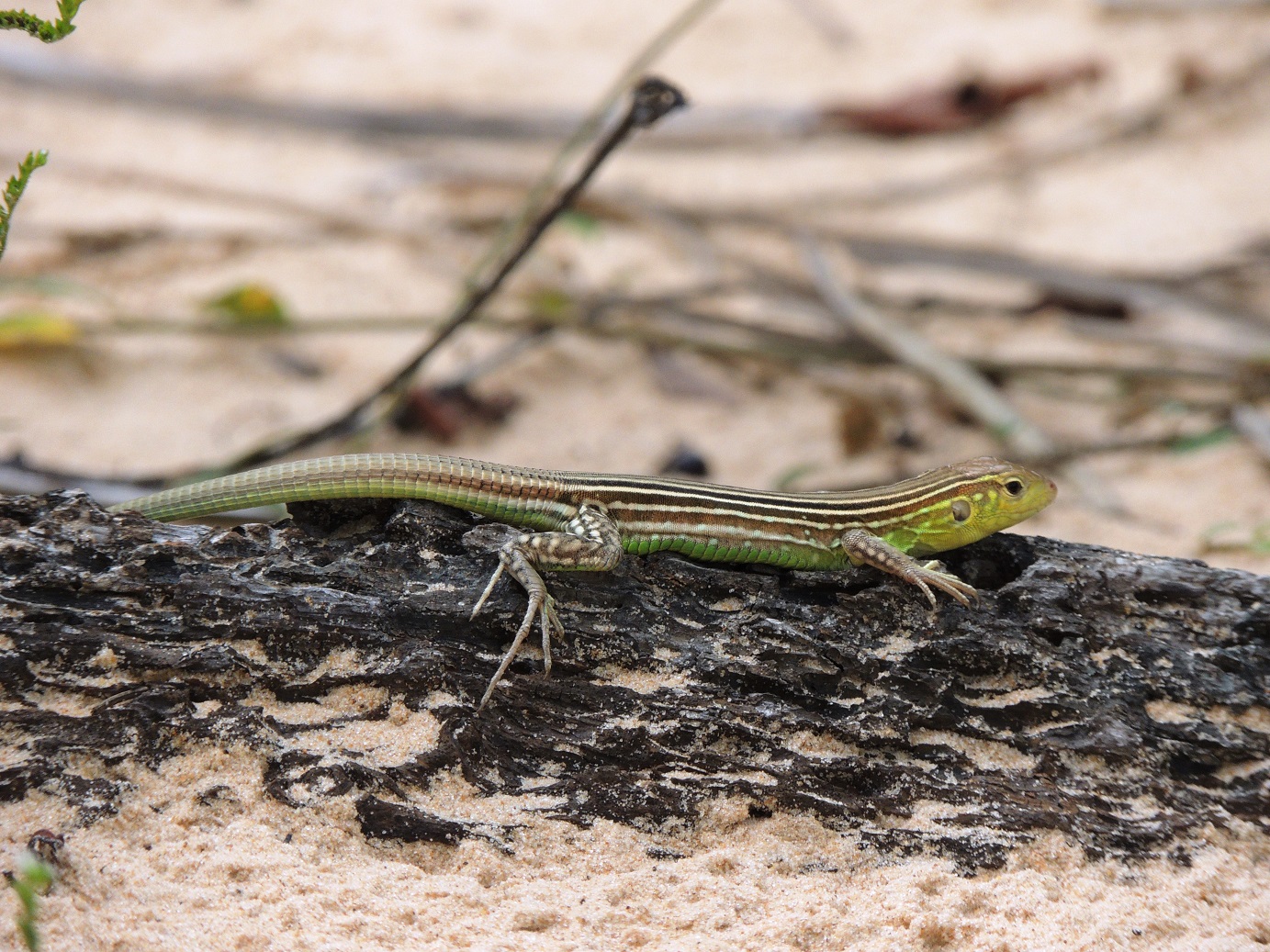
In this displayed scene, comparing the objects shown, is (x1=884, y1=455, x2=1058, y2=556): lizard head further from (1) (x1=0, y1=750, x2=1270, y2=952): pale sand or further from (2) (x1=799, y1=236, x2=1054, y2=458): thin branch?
(2) (x1=799, y1=236, x2=1054, y2=458): thin branch

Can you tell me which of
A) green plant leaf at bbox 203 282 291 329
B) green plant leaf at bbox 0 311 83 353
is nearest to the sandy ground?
green plant leaf at bbox 0 311 83 353

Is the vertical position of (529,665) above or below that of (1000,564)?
below

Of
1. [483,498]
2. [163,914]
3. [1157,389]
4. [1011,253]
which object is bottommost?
[163,914]

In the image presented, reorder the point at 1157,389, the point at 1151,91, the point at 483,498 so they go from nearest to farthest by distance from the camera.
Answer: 1. the point at 483,498
2. the point at 1157,389
3. the point at 1151,91

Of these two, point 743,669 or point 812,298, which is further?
point 812,298

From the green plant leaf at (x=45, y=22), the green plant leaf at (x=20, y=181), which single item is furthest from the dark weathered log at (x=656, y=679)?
the green plant leaf at (x=45, y=22)

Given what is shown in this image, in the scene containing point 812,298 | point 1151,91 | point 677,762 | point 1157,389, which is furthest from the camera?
point 1151,91

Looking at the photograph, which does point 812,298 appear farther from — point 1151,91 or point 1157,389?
point 1151,91

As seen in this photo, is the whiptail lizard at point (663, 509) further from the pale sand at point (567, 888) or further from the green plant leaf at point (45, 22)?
the green plant leaf at point (45, 22)

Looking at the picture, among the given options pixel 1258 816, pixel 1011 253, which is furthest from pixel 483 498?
pixel 1011 253
